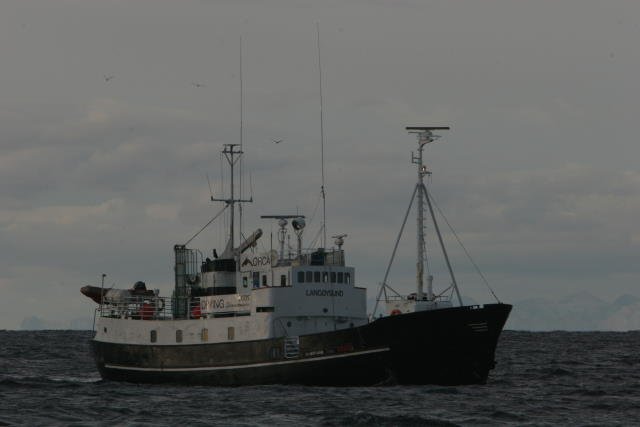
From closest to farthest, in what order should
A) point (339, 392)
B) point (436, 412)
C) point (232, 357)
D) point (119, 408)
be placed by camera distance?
point (436, 412) < point (119, 408) < point (339, 392) < point (232, 357)

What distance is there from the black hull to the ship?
0.15 ft

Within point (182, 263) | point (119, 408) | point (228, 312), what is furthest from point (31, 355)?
point (119, 408)

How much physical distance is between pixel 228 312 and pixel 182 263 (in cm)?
666

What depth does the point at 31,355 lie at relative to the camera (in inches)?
3755

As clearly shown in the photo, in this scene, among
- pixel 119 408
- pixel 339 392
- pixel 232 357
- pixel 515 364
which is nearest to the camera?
pixel 119 408

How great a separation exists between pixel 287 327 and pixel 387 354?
219 inches

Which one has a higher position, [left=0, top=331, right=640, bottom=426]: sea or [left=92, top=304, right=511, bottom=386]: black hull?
[left=92, top=304, right=511, bottom=386]: black hull

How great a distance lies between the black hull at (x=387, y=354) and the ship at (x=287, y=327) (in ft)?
0.15

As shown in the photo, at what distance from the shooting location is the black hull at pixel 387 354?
4816 centimetres

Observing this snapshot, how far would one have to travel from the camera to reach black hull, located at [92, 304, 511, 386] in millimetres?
48156

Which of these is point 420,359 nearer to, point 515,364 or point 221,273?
point 221,273

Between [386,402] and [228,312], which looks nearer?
[386,402]

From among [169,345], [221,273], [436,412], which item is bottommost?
[436,412]

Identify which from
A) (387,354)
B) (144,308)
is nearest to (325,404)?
(387,354)
